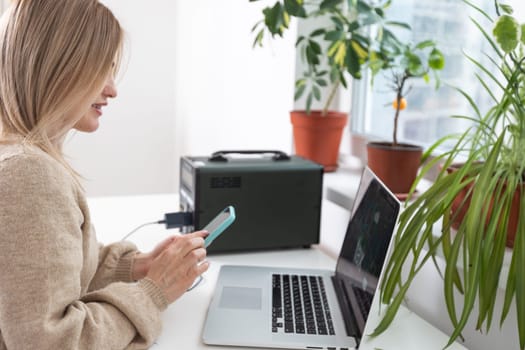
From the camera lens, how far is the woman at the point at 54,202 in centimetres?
75

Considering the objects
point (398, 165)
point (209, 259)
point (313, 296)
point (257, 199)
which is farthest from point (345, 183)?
point (313, 296)

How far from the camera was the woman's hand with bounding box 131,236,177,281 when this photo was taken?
3.63 ft

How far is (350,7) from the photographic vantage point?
5.24 ft

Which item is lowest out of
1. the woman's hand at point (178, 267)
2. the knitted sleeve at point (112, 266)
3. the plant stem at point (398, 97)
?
the knitted sleeve at point (112, 266)

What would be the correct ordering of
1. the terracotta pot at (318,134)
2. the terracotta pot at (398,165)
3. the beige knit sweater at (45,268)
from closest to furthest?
→ 1. the beige knit sweater at (45,268)
2. the terracotta pot at (398,165)
3. the terracotta pot at (318,134)

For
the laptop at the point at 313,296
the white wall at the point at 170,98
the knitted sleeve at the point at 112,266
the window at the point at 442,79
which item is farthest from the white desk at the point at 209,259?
the white wall at the point at 170,98

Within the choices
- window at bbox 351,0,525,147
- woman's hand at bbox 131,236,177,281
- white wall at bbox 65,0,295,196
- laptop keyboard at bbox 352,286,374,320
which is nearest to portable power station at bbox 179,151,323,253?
woman's hand at bbox 131,236,177,281

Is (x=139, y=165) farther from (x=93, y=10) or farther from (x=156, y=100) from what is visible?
(x=93, y=10)

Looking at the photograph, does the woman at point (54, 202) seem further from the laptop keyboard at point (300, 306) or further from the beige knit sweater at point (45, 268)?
the laptop keyboard at point (300, 306)

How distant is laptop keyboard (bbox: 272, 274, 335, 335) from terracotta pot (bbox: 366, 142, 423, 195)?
42 cm

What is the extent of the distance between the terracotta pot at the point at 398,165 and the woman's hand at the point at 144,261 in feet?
2.00

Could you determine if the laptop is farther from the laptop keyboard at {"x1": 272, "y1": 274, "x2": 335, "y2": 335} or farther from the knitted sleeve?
the knitted sleeve

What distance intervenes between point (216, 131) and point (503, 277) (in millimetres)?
1814

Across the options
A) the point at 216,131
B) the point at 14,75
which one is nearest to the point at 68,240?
the point at 14,75
